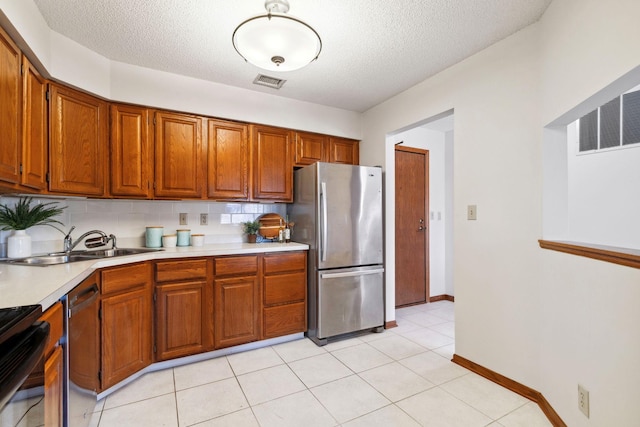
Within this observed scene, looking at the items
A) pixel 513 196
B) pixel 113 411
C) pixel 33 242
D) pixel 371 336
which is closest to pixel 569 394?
pixel 513 196

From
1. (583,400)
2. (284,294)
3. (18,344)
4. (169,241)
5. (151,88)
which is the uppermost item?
(151,88)

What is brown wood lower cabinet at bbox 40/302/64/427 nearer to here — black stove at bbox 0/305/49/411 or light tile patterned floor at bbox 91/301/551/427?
black stove at bbox 0/305/49/411

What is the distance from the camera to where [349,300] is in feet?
9.54

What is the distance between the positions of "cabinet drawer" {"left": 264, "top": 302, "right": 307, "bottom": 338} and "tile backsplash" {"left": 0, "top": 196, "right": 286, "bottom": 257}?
0.90 metres

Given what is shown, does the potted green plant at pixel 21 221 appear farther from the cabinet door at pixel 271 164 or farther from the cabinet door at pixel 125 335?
the cabinet door at pixel 271 164

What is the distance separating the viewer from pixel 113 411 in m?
1.78

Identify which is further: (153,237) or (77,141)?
(153,237)

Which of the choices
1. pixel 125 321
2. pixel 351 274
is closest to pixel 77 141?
pixel 125 321

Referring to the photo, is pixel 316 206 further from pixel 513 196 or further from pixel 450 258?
pixel 450 258

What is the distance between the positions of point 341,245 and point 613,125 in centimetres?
308

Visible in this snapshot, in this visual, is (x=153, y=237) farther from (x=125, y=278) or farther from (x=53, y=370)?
(x=53, y=370)

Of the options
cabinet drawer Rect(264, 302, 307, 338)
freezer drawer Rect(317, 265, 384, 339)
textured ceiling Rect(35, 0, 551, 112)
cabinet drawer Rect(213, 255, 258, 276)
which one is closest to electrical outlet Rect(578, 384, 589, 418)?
freezer drawer Rect(317, 265, 384, 339)

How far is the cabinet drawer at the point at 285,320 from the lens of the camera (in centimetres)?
271

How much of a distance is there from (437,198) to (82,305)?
4161mm
